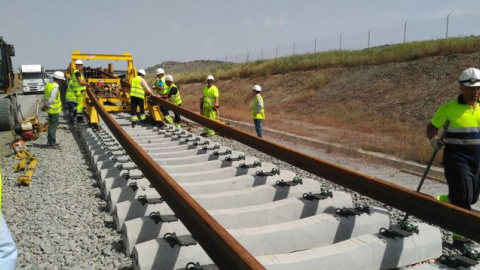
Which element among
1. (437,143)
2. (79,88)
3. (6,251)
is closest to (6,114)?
(79,88)

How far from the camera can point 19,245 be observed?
376 centimetres

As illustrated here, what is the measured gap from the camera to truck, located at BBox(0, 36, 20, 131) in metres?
11.5

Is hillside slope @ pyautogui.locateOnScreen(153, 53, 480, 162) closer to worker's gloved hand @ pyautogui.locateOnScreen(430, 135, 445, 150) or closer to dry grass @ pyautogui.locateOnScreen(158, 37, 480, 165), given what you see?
dry grass @ pyautogui.locateOnScreen(158, 37, 480, 165)

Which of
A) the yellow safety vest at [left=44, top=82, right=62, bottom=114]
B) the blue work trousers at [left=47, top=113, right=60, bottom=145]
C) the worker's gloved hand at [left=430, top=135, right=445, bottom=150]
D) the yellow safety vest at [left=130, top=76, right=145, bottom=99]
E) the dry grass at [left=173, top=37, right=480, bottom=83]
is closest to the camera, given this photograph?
the worker's gloved hand at [left=430, top=135, right=445, bottom=150]

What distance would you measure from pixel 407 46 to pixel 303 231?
24548 millimetres

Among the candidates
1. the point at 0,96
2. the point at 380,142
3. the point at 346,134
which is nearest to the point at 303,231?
the point at 380,142

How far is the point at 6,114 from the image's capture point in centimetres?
1245

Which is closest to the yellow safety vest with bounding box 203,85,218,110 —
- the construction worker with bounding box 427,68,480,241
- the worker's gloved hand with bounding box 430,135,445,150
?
the worker's gloved hand with bounding box 430,135,445,150

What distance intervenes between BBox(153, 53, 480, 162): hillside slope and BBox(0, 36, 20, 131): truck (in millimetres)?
8942

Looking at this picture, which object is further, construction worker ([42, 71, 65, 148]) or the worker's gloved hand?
construction worker ([42, 71, 65, 148])

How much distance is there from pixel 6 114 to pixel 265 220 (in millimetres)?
11371

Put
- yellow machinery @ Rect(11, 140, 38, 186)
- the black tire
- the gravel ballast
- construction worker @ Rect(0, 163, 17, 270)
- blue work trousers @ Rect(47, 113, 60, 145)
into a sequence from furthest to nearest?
the black tire < blue work trousers @ Rect(47, 113, 60, 145) < yellow machinery @ Rect(11, 140, 38, 186) < the gravel ballast < construction worker @ Rect(0, 163, 17, 270)

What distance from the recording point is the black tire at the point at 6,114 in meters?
12.3

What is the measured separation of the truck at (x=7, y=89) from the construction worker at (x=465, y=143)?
443 inches
